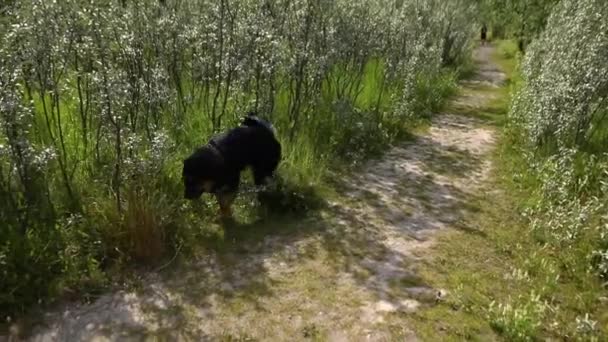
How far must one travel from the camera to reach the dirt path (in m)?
3.29

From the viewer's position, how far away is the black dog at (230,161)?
13.9ft

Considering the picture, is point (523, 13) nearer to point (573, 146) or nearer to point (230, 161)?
point (573, 146)

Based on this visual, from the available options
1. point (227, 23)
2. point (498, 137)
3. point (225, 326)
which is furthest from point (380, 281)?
point (498, 137)

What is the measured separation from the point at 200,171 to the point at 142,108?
4.03 feet

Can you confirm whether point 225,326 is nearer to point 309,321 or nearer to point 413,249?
→ point 309,321

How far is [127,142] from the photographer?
13.9 feet

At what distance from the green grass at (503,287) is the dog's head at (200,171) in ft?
6.32

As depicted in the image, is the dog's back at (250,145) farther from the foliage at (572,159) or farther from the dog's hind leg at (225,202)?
the foliage at (572,159)

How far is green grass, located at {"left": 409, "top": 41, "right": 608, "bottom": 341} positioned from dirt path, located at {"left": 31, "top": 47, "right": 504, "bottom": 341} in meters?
0.18

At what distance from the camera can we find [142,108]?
4.99 meters

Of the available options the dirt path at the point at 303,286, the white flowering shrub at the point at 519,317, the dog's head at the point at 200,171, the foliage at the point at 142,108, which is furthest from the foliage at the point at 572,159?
the dog's head at the point at 200,171

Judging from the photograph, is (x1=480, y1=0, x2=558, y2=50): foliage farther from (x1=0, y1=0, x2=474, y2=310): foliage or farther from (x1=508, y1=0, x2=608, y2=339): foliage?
(x1=0, y1=0, x2=474, y2=310): foliage

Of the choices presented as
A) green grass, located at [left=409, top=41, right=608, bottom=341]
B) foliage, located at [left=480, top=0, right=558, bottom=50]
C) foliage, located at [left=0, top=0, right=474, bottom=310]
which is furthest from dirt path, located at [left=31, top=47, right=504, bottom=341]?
foliage, located at [left=480, top=0, right=558, bottom=50]

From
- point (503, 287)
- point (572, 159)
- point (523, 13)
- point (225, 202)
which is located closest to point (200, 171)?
point (225, 202)
